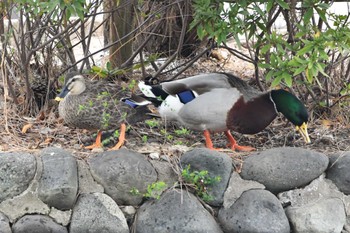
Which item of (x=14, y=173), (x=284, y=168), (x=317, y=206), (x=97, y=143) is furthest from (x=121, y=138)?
(x=317, y=206)

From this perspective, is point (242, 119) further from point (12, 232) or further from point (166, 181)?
point (12, 232)

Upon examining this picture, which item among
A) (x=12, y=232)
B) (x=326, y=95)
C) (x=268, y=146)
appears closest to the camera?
(x=12, y=232)

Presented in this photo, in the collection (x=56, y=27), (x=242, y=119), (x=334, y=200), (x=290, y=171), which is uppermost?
(x=56, y=27)

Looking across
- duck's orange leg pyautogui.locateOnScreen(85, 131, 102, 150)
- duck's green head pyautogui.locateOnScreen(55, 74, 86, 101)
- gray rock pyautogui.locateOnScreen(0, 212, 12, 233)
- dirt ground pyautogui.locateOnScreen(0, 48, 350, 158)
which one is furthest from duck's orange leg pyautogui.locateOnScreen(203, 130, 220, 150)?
gray rock pyautogui.locateOnScreen(0, 212, 12, 233)

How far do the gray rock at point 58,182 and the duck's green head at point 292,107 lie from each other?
1.43 meters

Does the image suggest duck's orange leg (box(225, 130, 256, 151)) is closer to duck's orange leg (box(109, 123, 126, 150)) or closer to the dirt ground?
the dirt ground

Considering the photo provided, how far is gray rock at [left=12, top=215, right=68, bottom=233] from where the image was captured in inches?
166

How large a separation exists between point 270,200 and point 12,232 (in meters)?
1.62

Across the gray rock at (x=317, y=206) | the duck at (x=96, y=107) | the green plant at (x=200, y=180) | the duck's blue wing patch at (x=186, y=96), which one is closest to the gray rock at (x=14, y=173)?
the duck at (x=96, y=107)

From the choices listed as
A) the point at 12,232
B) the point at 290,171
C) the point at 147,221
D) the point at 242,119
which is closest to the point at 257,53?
the point at 242,119

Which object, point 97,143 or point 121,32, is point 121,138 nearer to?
point 97,143

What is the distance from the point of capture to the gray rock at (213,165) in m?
4.38

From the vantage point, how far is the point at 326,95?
5328 millimetres

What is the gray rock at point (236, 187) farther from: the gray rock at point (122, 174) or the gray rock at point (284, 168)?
the gray rock at point (122, 174)
